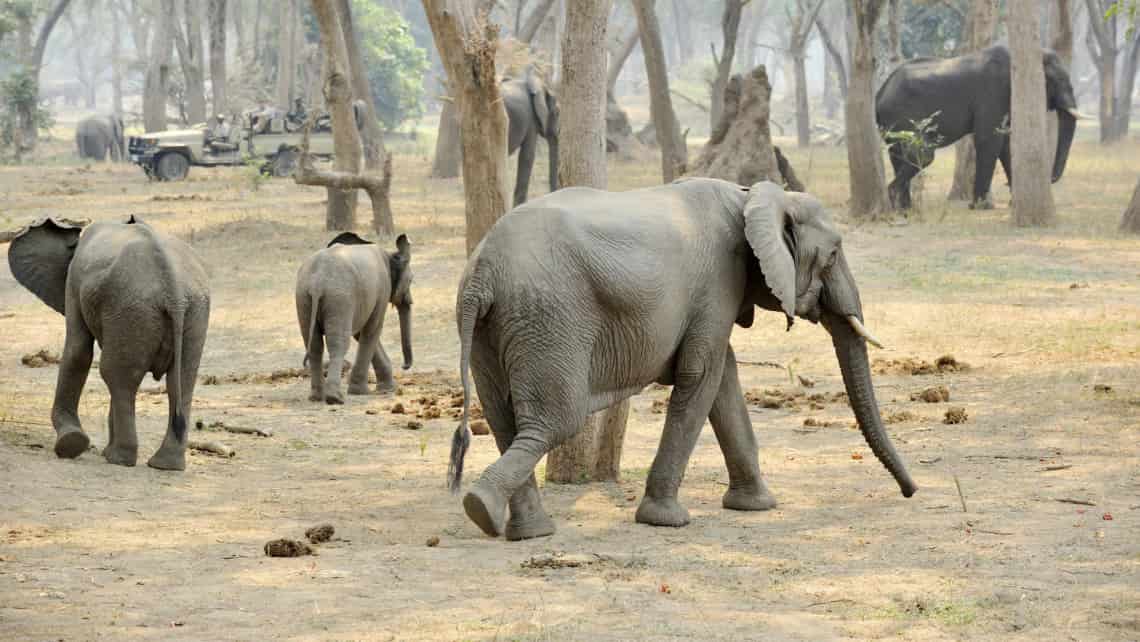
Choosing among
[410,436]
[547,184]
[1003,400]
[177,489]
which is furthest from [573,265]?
[547,184]

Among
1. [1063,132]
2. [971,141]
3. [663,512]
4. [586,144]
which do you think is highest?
[586,144]

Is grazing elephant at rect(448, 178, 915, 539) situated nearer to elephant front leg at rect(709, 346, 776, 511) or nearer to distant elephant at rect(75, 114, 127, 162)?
elephant front leg at rect(709, 346, 776, 511)

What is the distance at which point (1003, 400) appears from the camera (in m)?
11.1

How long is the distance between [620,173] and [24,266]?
2480 centimetres

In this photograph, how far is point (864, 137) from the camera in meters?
22.2

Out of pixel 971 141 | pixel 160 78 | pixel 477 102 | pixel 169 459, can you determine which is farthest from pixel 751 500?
pixel 160 78

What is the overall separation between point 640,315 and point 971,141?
19.3 m

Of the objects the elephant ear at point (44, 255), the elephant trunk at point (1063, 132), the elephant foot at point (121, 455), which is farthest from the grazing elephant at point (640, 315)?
the elephant trunk at point (1063, 132)

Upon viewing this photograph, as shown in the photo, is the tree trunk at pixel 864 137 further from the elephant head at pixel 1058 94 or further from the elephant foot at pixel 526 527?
the elephant foot at pixel 526 527

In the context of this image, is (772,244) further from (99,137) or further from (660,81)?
(99,137)

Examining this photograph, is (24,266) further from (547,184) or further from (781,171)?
(547,184)

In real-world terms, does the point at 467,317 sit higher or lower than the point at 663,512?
higher

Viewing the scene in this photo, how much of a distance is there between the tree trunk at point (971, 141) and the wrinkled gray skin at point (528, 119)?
20.8ft

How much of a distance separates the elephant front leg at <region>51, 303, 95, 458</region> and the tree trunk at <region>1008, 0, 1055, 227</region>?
14.6m
